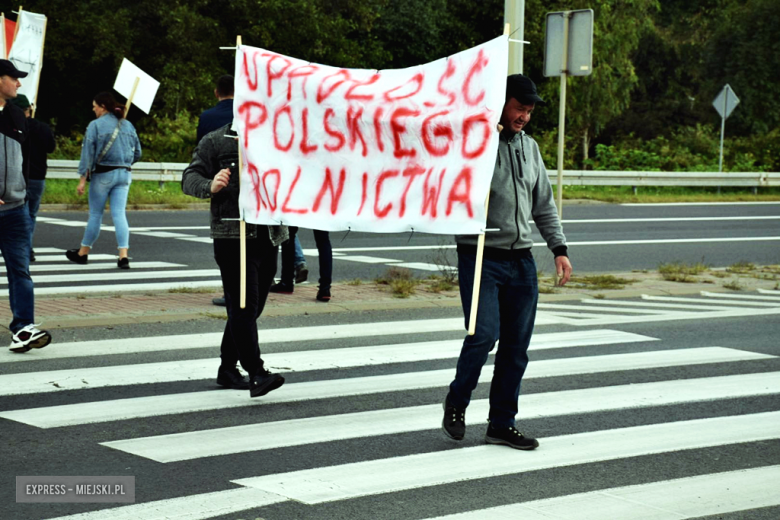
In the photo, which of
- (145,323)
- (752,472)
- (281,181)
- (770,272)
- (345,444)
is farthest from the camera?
(770,272)

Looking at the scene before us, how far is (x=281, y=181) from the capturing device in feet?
22.6

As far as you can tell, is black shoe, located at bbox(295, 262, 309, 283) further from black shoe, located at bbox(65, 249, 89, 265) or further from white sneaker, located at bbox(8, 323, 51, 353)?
white sneaker, located at bbox(8, 323, 51, 353)

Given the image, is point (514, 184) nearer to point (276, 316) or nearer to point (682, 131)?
point (276, 316)

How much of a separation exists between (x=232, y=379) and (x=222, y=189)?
48.1 inches

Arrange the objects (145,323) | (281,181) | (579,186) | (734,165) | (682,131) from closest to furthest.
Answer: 1. (281,181)
2. (145,323)
3. (579,186)
4. (734,165)
5. (682,131)

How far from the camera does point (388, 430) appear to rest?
6.39 metres

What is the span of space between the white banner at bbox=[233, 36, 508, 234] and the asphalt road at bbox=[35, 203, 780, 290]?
638 cm

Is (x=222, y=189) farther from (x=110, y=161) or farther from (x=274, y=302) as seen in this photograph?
(x=110, y=161)

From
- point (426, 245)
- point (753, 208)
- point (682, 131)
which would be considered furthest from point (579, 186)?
point (426, 245)

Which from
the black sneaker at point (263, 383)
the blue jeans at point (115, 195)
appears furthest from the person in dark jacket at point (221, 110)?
the blue jeans at point (115, 195)

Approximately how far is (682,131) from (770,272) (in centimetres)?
2629

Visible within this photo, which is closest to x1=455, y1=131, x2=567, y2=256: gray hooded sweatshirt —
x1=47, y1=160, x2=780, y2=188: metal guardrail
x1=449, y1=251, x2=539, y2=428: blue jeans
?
x1=449, y1=251, x2=539, y2=428: blue jeans

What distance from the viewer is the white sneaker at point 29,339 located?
8266 mm

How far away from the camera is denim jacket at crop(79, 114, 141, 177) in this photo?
13.5 m
